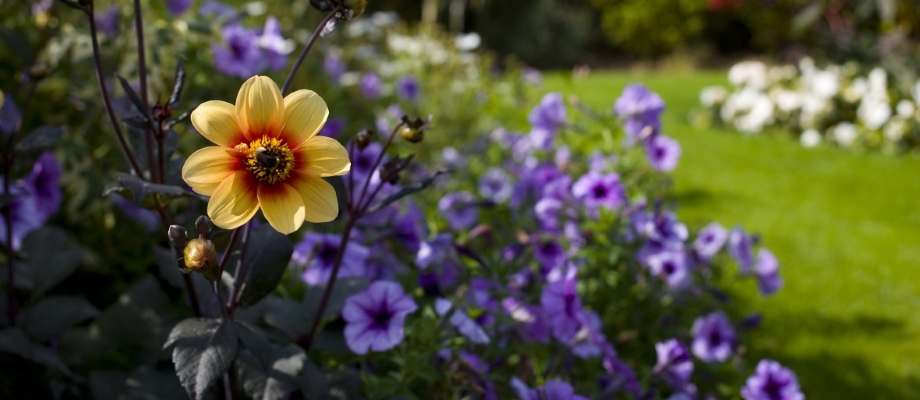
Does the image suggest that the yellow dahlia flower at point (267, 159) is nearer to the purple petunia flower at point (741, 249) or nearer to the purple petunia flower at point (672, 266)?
the purple petunia flower at point (672, 266)

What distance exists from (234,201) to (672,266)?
1147mm

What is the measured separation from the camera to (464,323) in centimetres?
117

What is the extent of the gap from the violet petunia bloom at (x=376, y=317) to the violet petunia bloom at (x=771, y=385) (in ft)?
2.12

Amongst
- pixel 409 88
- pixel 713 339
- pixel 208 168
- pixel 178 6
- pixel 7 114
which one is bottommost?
pixel 713 339

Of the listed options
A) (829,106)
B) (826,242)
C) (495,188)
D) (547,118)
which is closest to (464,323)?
(547,118)

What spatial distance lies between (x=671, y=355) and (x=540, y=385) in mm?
308

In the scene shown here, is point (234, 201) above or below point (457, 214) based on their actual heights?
below

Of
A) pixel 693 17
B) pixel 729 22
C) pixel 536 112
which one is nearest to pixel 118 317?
pixel 536 112

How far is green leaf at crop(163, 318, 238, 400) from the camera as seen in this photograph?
0.83 meters

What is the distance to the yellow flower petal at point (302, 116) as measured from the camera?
763 millimetres

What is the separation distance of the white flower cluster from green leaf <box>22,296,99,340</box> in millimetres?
4936

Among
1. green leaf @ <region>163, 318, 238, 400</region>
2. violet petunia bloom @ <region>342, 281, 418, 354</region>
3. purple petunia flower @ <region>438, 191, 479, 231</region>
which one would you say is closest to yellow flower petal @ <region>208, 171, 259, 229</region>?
green leaf @ <region>163, 318, 238, 400</region>

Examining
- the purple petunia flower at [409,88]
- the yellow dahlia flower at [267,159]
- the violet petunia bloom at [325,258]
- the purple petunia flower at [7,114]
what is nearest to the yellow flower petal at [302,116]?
the yellow dahlia flower at [267,159]

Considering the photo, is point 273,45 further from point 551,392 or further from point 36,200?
point 551,392
